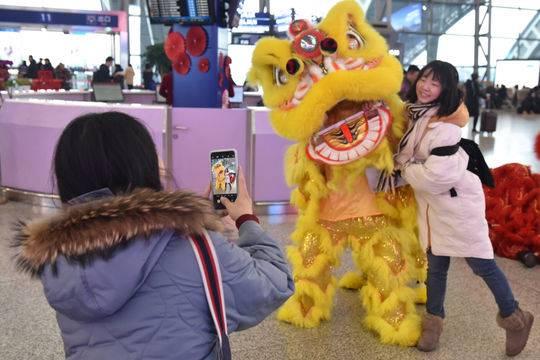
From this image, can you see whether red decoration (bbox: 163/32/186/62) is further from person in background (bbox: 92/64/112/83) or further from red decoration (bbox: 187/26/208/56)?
person in background (bbox: 92/64/112/83)

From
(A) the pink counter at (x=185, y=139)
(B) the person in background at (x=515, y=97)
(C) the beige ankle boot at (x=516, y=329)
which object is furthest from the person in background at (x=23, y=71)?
(B) the person in background at (x=515, y=97)

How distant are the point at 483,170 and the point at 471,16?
22.9 metres

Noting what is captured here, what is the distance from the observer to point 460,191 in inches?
102

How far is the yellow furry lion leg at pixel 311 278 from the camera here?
294 centimetres

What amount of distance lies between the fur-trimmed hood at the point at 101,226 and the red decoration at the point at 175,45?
5.31m

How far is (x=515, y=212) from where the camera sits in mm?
4156

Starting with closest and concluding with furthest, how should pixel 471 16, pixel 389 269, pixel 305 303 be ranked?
pixel 389 269 → pixel 305 303 → pixel 471 16

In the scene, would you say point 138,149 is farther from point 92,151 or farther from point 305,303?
point 305,303

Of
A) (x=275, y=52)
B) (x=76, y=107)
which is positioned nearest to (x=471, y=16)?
(x=76, y=107)

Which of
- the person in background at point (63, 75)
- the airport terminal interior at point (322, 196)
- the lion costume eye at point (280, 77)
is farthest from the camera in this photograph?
the person in background at point (63, 75)

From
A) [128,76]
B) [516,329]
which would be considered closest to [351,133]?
[516,329]

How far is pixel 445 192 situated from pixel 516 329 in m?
0.76

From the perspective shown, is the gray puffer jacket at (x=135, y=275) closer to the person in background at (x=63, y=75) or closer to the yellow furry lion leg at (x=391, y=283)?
the yellow furry lion leg at (x=391, y=283)

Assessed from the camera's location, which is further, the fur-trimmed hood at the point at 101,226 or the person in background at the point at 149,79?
the person in background at the point at 149,79
